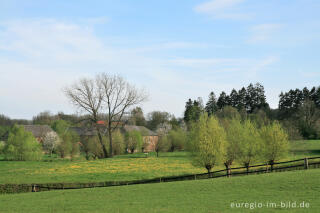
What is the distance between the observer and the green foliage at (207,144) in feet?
107

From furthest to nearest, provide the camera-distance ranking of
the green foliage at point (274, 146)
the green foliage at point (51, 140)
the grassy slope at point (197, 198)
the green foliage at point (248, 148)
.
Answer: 1. the green foliage at point (51, 140)
2. the green foliage at point (248, 148)
3. the green foliage at point (274, 146)
4. the grassy slope at point (197, 198)


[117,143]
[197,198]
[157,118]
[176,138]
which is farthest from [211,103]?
[197,198]

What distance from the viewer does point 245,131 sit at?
38.5 m

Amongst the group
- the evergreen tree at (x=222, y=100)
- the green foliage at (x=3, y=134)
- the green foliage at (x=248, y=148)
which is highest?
the evergreen tree at (x=222, y=100)

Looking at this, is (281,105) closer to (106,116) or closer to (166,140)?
(166,140)

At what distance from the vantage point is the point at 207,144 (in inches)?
1293

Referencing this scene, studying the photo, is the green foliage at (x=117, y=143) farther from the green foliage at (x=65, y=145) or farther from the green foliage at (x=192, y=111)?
the green foliage at (x=192, y=111)

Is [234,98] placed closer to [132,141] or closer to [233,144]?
[132,141]

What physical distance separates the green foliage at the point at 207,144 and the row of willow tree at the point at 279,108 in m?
27.8

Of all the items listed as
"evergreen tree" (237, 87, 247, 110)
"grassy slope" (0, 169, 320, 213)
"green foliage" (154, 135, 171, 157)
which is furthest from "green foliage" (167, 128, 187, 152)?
"grassy slope" (0, 169, 320, 213)

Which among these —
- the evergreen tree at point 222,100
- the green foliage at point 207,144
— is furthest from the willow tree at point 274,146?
the evergreen tree at point 222,100

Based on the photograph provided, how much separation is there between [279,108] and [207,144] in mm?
77691

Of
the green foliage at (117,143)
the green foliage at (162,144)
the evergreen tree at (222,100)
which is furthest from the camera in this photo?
the evergreen tree at (222,100)

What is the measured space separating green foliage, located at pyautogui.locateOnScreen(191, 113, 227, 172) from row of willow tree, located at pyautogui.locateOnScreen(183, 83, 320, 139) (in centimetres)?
2783
